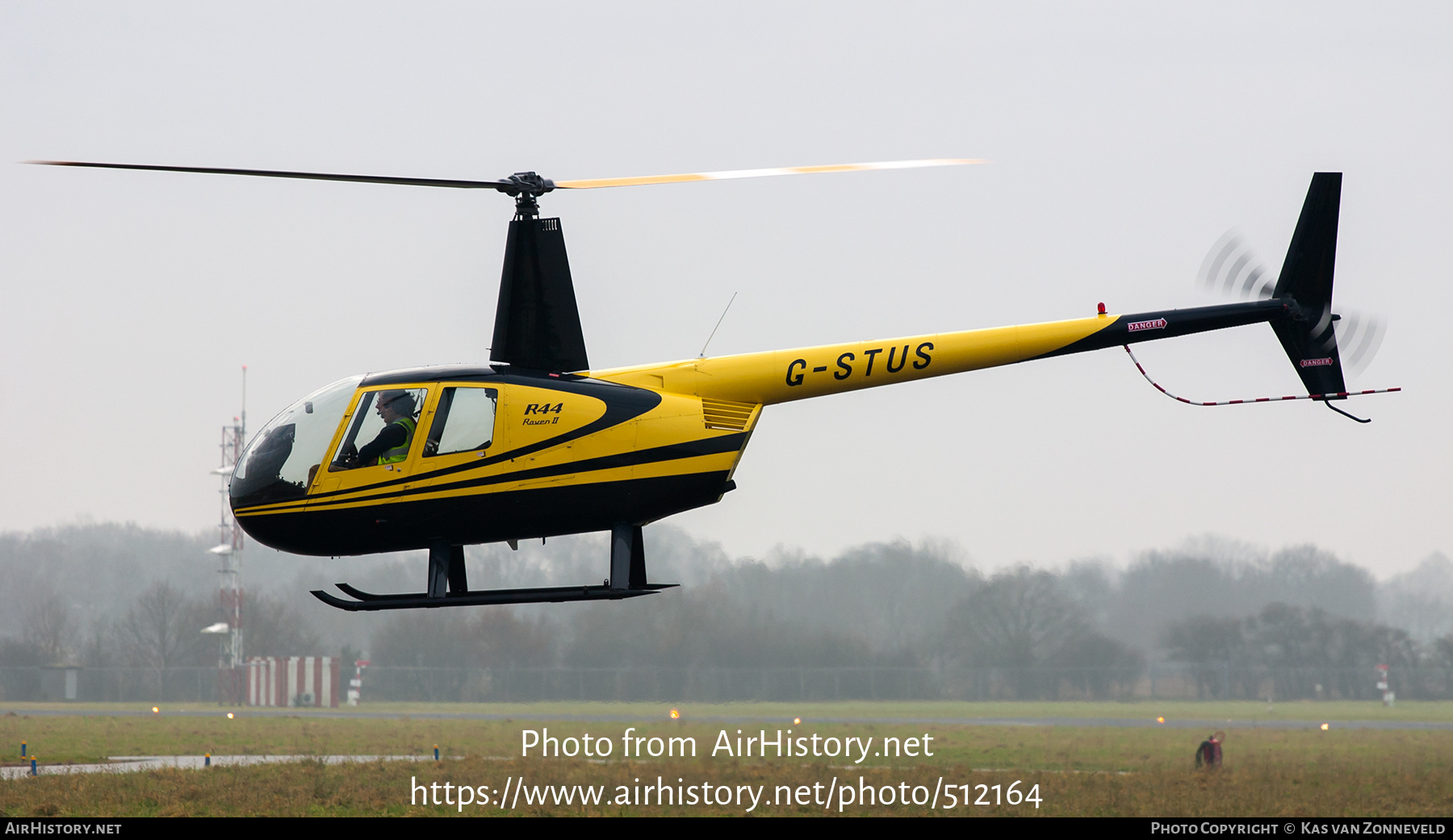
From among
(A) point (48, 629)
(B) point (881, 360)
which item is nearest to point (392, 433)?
(B) point (881, 360)

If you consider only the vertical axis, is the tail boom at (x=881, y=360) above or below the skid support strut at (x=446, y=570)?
above

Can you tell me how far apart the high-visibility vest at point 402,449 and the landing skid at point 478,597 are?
1136mm

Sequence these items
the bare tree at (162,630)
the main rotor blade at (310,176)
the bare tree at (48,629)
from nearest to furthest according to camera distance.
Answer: the main rotor blade at (310,176) → the bare tree at (162,630) → the bare tree at (48,629)

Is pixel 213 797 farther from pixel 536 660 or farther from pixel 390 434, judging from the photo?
pixel 536 660

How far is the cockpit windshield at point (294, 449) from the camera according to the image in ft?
39.1

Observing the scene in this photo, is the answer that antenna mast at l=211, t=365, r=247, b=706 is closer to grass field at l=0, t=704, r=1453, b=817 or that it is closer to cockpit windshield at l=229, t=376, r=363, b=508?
grass field at l=0, t=704, r=1453, b=817

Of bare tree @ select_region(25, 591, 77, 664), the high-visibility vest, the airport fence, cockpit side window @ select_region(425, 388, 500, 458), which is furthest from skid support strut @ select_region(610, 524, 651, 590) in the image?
bare tree @ select_region(25, 591, 77, 664)

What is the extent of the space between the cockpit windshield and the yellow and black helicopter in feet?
0.05

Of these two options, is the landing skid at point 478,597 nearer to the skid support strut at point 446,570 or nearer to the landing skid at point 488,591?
the landing skid at point 488,591

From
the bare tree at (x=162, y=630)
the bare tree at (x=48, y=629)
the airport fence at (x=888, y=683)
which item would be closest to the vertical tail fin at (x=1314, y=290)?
the airport fence at (x=888, y=683)

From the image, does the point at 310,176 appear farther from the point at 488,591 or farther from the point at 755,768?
the point at 755,768

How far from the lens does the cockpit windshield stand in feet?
39.1

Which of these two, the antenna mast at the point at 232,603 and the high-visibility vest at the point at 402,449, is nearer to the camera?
the high-visibility vest at the point at 402,449
